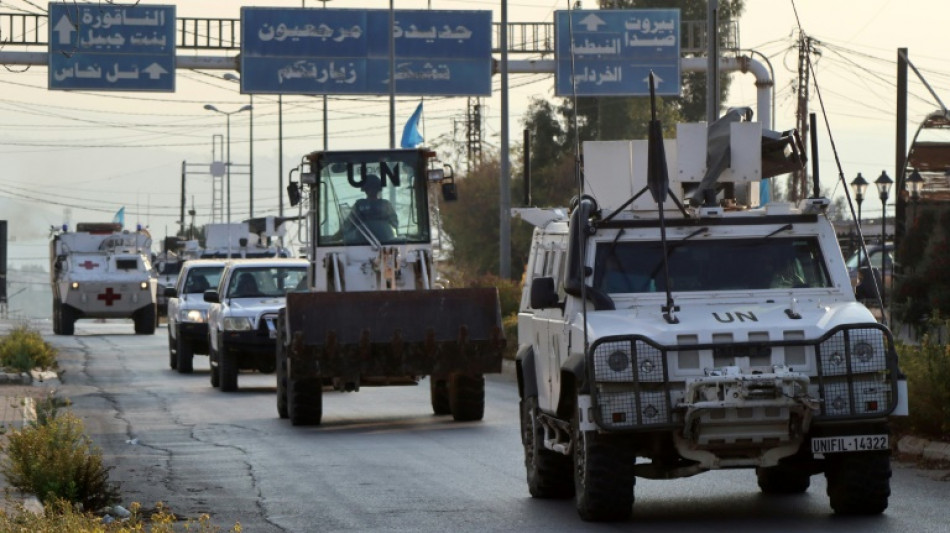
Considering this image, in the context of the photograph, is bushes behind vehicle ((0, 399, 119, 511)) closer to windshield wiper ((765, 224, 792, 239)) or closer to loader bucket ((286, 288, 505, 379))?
windshield wiper ((765, 224, 792, 239))

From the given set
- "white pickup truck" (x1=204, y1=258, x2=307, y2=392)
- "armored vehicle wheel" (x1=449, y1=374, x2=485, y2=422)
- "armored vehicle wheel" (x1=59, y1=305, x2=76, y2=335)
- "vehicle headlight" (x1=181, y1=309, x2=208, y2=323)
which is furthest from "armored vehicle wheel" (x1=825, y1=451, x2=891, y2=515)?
"armored vehicle wheel" (x1=59, y1=305, x2=76, y2=335)

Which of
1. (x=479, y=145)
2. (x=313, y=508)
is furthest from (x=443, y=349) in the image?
(x=479, y=145)

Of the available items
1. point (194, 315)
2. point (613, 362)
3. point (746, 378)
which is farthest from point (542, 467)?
point (194, 315)

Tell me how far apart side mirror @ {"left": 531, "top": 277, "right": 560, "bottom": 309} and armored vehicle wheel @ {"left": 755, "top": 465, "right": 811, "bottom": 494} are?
2.18 meters

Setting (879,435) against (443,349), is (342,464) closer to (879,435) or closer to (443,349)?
A: (443,349)

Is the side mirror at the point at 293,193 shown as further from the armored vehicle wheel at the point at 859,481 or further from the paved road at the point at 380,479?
the armored vehicle wheel at the point at 859,481

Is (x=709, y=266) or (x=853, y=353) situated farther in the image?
(x=709, y=266)

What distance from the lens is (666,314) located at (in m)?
11.8

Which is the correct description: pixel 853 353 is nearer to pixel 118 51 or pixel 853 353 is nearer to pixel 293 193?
pixel 293 193

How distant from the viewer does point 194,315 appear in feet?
105

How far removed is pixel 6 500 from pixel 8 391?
541 inches

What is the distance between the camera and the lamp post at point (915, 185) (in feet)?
87.2

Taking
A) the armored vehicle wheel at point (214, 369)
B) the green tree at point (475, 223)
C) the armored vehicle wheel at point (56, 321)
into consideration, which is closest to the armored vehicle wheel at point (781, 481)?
the armored vehicle wheel at point (214, 369)

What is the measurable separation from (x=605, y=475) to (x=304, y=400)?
948 centimetres
